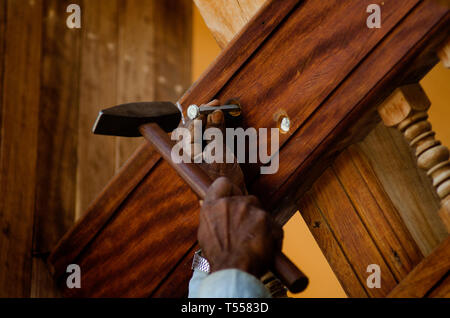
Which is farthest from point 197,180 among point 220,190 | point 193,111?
point 193,111

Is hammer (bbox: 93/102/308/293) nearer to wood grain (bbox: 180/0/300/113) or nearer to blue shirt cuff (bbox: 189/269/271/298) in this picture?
wood grain (bbox: 180/0/300/113)

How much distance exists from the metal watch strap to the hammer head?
31 centimetres

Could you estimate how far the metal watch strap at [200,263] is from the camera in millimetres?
1046

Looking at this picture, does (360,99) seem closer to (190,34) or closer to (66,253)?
(66,253)

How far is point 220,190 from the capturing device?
0.91 metres

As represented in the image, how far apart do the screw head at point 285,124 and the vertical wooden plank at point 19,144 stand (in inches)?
34.9

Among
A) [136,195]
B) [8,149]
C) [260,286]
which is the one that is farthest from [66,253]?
[260,286]

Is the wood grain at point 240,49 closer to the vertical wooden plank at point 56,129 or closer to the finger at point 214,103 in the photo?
the finger at point 214,103

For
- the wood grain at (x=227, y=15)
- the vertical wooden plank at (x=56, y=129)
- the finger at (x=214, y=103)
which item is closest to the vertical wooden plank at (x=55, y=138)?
the vertical wooden plank at (x=56, y=129)

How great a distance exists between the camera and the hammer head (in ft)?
3.51

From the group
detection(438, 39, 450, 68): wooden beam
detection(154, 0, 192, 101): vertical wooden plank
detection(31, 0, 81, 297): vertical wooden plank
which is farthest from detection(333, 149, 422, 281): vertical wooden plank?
detection(154, 0, 192, 101): vertical wooden plank

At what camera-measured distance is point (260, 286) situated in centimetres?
82

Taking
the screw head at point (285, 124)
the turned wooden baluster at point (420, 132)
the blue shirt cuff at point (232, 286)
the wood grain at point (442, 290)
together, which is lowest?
the wood grain at point (442, 290)

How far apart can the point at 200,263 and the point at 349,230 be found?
1.15 ft
